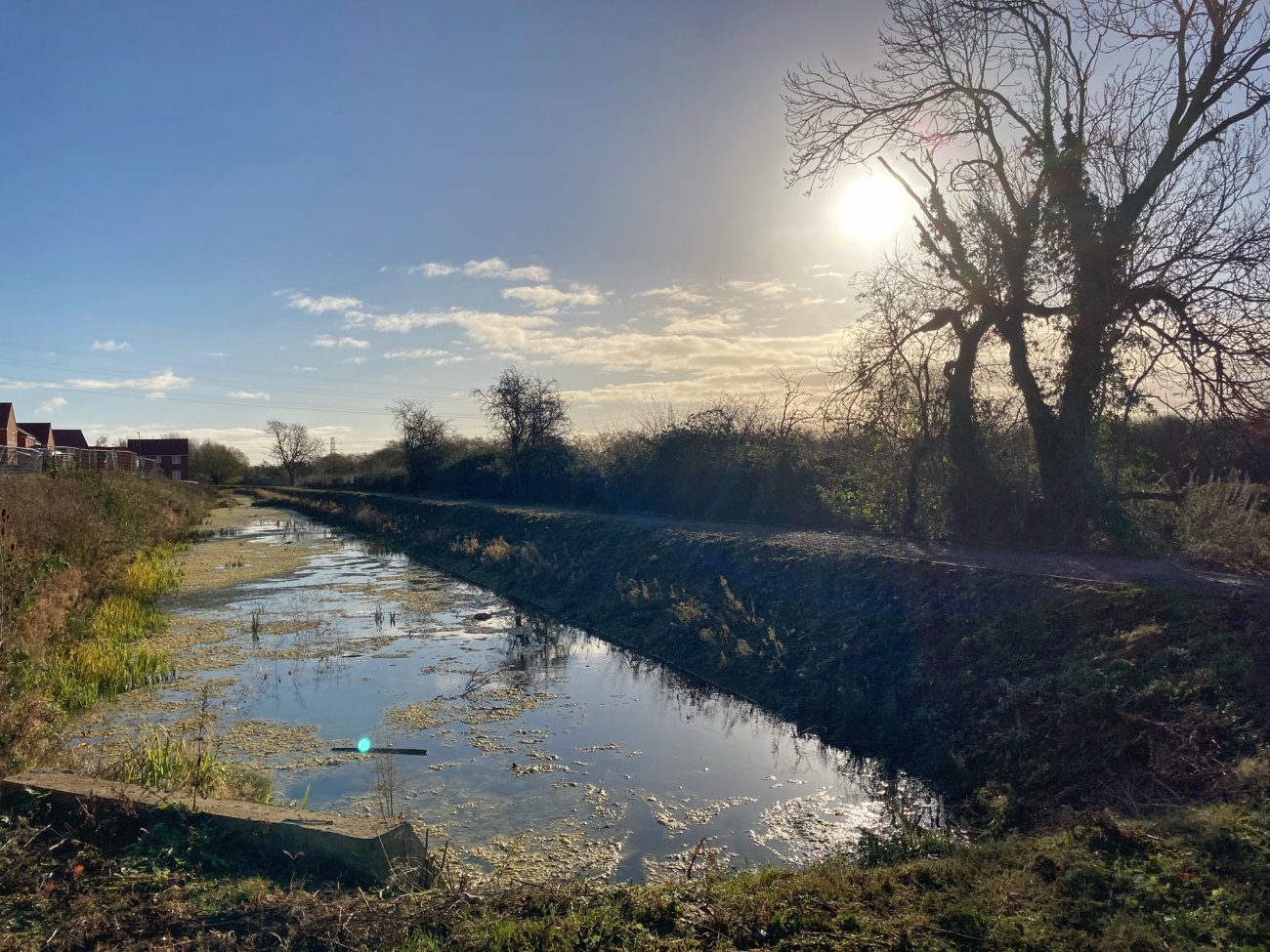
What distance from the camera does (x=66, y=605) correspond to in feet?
39.7

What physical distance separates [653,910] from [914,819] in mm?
3564

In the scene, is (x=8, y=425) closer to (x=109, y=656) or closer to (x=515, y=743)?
(x=109, y=656)

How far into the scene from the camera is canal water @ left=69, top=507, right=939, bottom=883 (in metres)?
6.95

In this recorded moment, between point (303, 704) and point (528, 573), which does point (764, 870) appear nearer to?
point (303, 704)

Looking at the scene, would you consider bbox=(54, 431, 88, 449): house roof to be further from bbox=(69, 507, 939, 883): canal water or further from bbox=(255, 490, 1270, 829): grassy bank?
bbox=(255, 490, 1270, 829): grassy bank

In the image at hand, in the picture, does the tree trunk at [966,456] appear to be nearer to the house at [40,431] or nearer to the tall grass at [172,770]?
the tall grass at [172,770]

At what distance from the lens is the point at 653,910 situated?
4477mm

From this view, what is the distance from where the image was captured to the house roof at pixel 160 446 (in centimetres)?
8295

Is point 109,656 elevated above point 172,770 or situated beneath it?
situated beneath

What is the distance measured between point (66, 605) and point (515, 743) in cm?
765

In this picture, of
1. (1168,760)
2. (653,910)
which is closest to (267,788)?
(653,910)

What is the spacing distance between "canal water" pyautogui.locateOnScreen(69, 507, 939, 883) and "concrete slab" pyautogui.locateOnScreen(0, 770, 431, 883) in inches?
44.8

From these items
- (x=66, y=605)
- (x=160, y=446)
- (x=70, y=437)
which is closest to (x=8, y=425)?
(x=70, y=437)

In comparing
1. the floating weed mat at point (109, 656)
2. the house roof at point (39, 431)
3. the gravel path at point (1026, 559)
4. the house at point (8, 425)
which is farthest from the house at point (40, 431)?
the gravel path at point (1026, 559)
